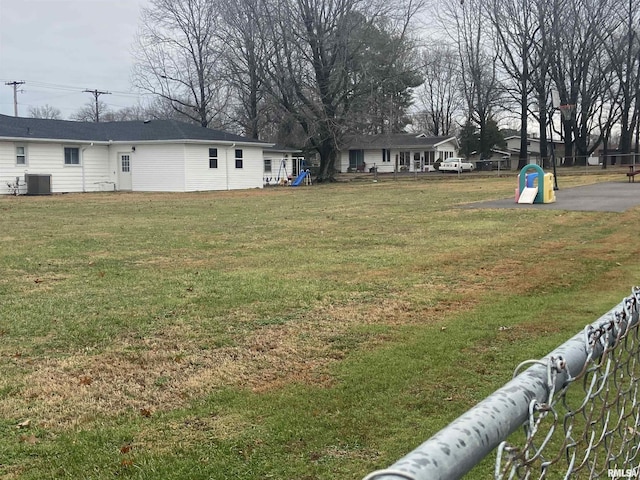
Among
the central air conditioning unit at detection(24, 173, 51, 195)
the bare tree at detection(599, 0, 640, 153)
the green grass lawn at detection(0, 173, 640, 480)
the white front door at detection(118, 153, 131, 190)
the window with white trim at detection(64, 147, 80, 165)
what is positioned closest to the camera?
the green grass lawn at detection(0, 173, 640, 480)

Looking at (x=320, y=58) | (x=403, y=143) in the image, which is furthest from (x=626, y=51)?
(x=320, y=58)

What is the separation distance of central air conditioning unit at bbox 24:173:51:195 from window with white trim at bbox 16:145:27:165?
2.60ft

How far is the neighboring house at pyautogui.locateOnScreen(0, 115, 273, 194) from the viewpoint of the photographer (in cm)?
3016

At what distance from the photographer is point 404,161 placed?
2442 inches

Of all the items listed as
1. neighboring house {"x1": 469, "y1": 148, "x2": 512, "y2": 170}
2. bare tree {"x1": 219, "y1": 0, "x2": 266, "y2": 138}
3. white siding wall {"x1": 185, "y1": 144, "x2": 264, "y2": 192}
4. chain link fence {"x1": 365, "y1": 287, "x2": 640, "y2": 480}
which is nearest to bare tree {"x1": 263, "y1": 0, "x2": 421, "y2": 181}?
bare tree {"x1": 219, "y1": 0, "x2": 266, "y2": 138}

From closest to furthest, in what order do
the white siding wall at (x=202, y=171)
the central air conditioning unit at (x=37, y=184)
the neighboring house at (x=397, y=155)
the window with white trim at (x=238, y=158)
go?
the central air conditioning unit at (x=37, y=184), the white siding wall at (x=202, y=171), the window with white trim at (x=238, y=158), the neighboring house at (x=397, y=155)

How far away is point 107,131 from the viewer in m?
35.2

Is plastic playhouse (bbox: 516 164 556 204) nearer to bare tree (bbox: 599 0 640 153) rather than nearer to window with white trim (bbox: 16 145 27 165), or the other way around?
window with white trim (bbox: 16 145 27 165)

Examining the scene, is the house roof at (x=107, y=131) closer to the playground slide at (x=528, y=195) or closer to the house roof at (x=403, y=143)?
the playground slide at (x=528, y=195)

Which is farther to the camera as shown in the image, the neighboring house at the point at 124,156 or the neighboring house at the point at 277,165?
the neighboring house at the point at 277,165

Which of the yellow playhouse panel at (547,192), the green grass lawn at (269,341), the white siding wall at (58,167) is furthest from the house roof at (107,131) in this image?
the green grass lawn at (269,341)

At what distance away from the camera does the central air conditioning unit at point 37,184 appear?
29.0 m

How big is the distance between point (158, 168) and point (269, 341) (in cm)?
2904

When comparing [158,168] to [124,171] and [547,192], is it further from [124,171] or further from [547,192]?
[547,192]
